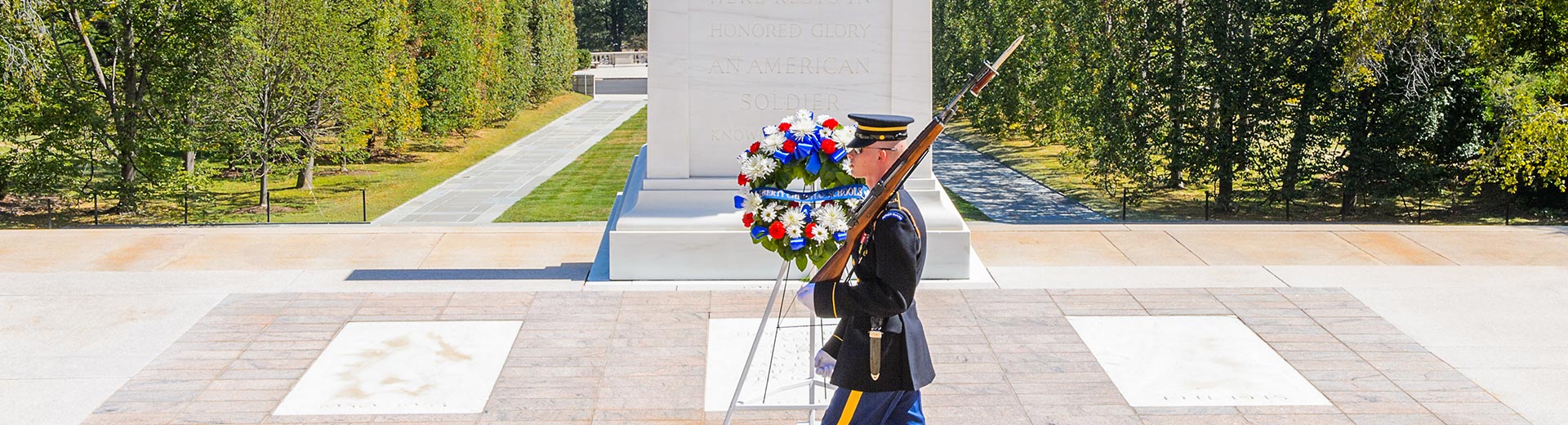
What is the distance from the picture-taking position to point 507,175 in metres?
25.6

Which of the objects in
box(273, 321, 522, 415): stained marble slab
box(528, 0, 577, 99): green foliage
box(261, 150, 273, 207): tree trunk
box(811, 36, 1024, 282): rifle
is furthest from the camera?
box(528, 0, 577, 99): green foliage

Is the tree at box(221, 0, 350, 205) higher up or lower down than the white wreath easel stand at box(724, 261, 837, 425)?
higher up

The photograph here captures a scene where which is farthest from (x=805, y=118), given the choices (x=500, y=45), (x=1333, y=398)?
(x=500, y=45)

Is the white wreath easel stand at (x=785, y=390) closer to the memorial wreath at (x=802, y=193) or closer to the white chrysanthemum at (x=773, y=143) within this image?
the memorial wreath at (x=802, y=193)

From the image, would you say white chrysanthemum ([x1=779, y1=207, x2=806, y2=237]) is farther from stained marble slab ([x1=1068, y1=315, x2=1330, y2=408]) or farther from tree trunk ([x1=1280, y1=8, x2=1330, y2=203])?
tree trunk ([x1=1280, y1=8, x2=1330, y2=203])

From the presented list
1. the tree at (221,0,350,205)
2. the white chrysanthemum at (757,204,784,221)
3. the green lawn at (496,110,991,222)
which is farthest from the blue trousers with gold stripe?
the tree at (221,0,350,205)

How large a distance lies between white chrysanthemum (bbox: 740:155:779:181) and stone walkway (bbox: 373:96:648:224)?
1340 centimetres

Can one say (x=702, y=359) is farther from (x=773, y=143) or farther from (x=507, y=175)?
(x=507, y=175)

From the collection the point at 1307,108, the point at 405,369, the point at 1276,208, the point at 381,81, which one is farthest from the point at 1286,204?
the point at 381,81

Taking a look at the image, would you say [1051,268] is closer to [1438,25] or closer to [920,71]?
[920,71]

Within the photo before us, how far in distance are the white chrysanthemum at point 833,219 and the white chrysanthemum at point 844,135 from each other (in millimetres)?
313

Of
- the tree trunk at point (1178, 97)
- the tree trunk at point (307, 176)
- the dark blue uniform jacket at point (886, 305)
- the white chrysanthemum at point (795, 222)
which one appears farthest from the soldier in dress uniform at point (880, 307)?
the tree trunk at point (307, 176)

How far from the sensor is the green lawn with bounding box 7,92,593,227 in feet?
64.2

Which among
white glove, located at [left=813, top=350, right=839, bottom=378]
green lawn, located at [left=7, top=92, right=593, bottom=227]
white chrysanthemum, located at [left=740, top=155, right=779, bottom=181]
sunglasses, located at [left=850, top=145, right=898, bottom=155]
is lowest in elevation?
green lawn, located at [left=7, top=92, right=593, bottom=227]
